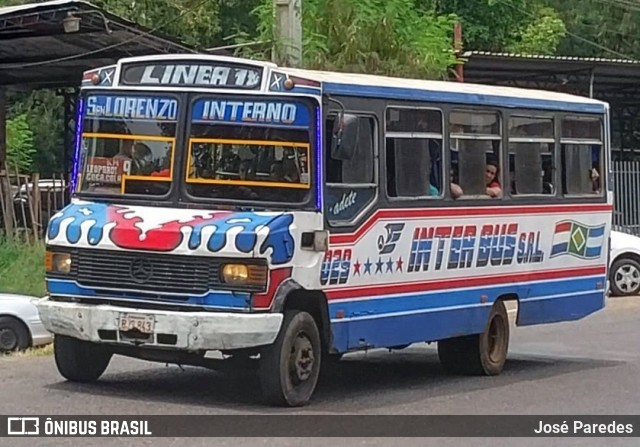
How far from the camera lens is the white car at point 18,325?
15586 mm

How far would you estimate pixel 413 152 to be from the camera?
1273 centimetres

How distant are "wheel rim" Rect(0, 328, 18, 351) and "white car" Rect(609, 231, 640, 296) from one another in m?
11.5

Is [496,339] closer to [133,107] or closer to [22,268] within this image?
[133,107]

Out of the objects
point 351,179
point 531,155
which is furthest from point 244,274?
point 531,155

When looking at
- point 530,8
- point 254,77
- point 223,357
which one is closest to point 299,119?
point 254,77

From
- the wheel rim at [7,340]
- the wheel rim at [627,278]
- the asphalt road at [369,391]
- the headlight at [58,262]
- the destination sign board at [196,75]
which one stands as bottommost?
the asphalt road at [369,391]

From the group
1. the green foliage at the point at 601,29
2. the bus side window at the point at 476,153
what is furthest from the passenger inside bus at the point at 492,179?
the green foliage at the point at 601,29

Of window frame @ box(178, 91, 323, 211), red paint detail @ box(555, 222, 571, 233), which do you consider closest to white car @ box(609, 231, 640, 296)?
red paint detail @ box(555, 222, 571, 233)

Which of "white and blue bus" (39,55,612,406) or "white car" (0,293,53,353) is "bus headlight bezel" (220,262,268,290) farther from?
"white car" (0,293,53,353)

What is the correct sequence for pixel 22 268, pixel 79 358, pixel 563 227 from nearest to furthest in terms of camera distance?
pixel 79 358 < pixel 563 227 < pixel 22 268

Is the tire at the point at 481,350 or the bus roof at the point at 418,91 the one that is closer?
the bus roof at the point at 418,91

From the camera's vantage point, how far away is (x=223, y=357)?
11.7 meters

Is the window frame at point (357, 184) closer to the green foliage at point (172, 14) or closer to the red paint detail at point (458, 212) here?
the red paint detail at point (458, 212)

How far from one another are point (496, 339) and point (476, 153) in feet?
6.66
